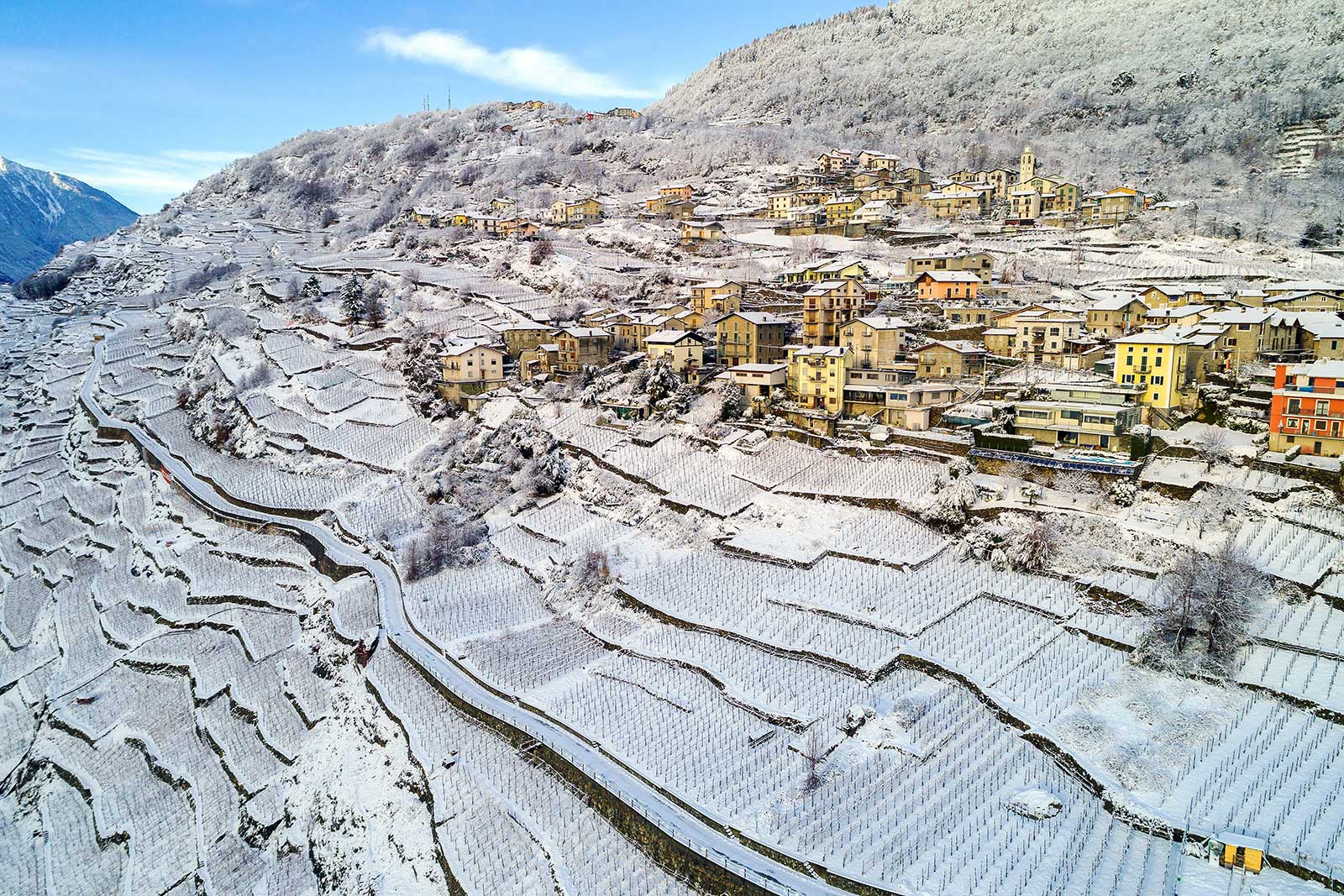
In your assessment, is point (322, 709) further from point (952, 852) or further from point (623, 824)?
point (952, 852)

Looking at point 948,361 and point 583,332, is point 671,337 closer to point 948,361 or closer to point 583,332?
point 583,332

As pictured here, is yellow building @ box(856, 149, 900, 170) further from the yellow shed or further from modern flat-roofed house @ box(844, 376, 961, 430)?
the yellow shed

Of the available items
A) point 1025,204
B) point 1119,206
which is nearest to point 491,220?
point 1025,204

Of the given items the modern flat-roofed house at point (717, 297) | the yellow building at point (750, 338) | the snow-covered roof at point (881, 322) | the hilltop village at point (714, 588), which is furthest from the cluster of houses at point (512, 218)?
the snow-covered roof at point (881, 322)

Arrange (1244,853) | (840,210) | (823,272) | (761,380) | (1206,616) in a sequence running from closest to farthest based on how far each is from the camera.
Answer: (1244,853)
(1206,616)
(761,380)
(823,272)
(840,210)

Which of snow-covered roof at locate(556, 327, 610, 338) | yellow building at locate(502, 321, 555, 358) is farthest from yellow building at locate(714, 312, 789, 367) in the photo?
yellow building at locate(502, 321, 555, 358)
